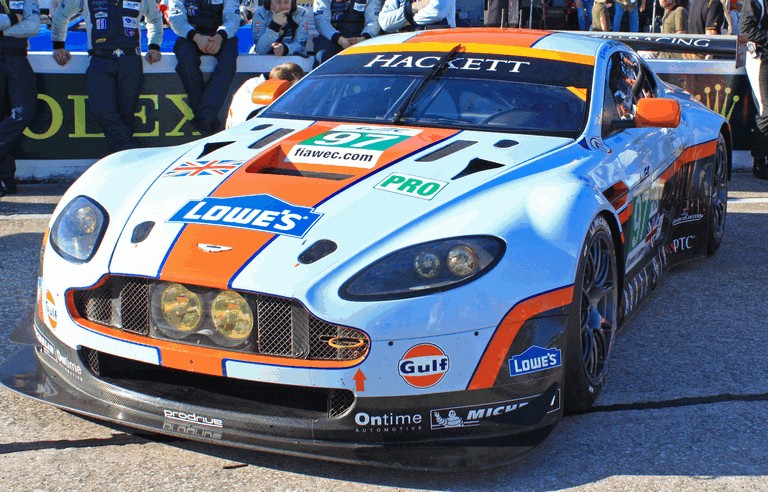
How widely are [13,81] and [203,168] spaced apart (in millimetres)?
4713

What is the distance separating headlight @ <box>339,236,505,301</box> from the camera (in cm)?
300

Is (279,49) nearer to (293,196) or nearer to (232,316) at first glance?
(293,196)

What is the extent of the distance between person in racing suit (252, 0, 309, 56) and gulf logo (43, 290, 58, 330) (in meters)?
6.15

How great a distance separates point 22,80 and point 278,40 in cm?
247

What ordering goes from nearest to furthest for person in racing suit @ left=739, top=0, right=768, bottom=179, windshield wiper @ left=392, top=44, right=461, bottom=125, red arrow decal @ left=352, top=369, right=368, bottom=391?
red arrow decal @ left=352, top=369, right=368, bottom=391 → windshield wiper @ left=392, top=44, right=461, bottom=125 → person in racing suit @ left=739, top=0, right=768, bottom=179

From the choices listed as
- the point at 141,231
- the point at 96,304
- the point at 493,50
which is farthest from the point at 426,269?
the point at 493,50

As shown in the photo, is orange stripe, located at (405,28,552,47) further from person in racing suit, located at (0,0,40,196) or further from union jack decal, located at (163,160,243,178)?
person in racing suit, located at (0,0,40,196)

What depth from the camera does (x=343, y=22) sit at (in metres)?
9.45

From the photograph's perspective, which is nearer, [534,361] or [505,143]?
[534,361]

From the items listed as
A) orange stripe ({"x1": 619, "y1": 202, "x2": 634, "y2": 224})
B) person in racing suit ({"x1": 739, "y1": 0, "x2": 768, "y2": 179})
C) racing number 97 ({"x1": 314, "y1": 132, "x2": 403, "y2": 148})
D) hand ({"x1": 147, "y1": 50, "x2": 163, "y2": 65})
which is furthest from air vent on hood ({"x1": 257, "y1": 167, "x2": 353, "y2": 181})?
person in racing suit ({"x1": 739, "y1": 0, "x2": 768, "y2": 179})

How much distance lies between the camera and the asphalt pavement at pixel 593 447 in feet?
10.0

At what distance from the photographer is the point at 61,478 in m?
3.03

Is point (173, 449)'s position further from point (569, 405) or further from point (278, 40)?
point (278, 40)

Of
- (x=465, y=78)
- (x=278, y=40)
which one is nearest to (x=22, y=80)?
(x=278, y=40)
